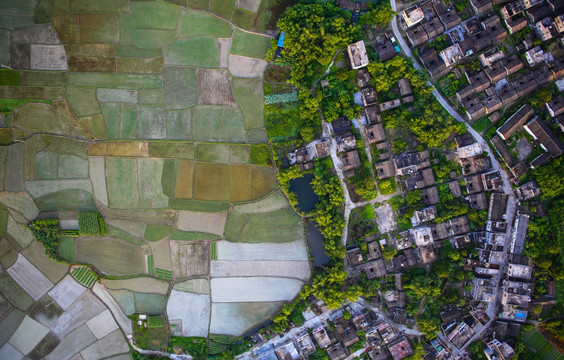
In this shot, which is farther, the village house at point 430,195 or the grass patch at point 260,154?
the grass patch at point 260,154

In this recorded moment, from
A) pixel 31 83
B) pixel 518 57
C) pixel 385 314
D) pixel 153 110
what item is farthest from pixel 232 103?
pixel 518 57

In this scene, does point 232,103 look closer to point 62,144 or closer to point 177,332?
point 62,144

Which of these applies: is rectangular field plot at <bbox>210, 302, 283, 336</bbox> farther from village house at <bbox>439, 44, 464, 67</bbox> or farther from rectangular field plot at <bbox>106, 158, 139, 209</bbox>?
village house at <bbox>439, 44, 464, 67</bbox>

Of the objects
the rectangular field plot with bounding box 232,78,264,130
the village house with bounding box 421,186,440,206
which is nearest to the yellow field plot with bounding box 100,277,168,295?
the rectangular field plot with bounding box 232,78,264,130

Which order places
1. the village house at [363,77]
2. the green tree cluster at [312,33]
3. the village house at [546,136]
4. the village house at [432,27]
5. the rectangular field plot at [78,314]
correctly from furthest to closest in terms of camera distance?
1. the rectangular field plot at [78,314]
2. the village house at [363,77]
3. the village house at [432,27]
4. the village house at [546,136]
5. the green tree cluster at [312,33]

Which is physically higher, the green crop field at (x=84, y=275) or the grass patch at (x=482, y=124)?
the grass patch at (x=482, y=124)

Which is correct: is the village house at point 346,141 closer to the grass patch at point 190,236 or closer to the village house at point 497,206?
the village house at point 497,206

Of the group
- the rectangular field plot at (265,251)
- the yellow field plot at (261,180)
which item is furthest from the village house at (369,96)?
the rectangular field plot at (265,251)
